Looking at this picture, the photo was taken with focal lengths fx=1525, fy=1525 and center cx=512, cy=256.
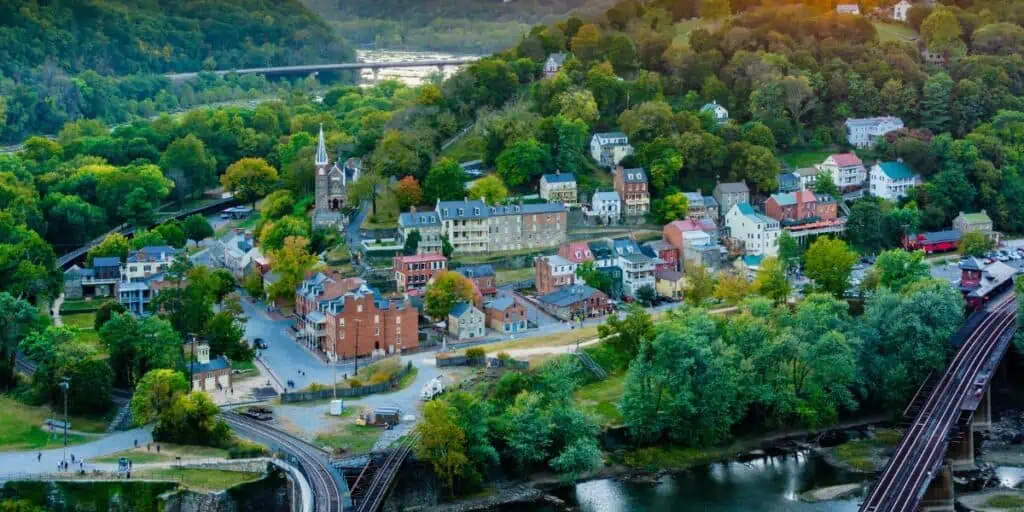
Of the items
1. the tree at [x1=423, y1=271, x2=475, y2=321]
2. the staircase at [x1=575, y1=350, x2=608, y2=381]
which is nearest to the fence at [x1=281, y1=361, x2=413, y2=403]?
the tree at [x1=423, y1=271, x2=475, y2=321]

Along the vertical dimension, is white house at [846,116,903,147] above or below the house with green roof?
above

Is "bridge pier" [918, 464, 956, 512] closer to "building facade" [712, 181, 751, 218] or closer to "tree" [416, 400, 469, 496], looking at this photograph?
"tree" [416, 400, 469, 496]

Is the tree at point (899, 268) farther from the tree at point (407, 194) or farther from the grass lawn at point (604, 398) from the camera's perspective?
the tree at point (407, 194)

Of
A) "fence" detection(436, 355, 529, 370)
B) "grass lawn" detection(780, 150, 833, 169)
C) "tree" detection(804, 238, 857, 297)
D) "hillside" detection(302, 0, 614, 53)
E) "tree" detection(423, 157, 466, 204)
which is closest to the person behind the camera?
"fence" detection(436, 355, 529, 370)

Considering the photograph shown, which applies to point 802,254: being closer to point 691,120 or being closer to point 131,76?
point 691,120

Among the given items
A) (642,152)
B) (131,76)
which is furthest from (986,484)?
(131,76)

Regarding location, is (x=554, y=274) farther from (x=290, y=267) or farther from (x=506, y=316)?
(x=290, y=267)
